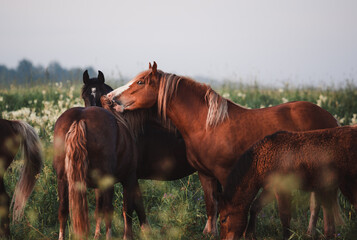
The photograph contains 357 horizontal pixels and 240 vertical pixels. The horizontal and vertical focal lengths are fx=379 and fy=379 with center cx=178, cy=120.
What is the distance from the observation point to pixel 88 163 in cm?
414

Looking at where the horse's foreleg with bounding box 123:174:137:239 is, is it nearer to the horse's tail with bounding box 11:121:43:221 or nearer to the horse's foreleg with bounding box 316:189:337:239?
the horse's tail with bounding box 11:121:43:221

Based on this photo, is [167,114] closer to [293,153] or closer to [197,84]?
[197,84]

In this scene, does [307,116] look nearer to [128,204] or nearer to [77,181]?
[128,204]

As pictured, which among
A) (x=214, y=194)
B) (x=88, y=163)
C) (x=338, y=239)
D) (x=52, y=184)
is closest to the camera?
(x=88, y=163)

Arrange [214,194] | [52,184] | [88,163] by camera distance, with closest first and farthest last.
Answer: [88,163] → [214,194] → [52,184]

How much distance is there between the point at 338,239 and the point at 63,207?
3393 mm

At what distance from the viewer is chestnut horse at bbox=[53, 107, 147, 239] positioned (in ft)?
13.2

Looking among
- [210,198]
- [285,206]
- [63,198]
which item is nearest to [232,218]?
[285,206]

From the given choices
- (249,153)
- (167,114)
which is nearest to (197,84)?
(167,114)

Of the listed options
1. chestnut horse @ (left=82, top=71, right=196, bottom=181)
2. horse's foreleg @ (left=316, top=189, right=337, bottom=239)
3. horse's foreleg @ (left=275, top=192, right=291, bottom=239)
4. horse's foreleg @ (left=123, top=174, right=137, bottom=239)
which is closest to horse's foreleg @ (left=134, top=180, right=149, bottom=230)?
horse's foreleg @ (left=123, top=174, right=137, bottom=239)

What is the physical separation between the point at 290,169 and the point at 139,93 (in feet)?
6.85

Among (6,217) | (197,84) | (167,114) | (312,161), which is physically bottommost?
(6,217)

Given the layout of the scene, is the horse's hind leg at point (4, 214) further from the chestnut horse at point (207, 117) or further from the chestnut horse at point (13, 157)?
the chestnut horse at point (207, 117)

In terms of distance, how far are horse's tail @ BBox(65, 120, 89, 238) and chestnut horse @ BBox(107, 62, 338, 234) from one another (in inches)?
40.7
